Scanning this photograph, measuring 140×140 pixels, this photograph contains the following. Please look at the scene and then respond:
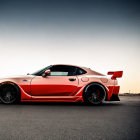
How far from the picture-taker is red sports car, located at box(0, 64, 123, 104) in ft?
26.6

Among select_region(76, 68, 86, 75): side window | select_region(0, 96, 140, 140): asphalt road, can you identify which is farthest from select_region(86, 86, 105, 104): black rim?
select_region(0, 96, 140, 140): asphalt road

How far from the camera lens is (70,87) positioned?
26.8 ft

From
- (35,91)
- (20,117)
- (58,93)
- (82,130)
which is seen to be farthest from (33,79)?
(82,130)

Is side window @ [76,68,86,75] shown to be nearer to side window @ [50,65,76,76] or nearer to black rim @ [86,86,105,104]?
side window @ [50,65,76,76]

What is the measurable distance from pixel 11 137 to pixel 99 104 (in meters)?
4.96

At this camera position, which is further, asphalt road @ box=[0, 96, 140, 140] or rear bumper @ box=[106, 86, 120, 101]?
rear bumper @ box=[106, 86, 120, 101]

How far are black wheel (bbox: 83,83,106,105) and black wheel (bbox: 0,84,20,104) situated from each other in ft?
7.47

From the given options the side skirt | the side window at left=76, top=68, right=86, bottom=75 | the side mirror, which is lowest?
the side skirt

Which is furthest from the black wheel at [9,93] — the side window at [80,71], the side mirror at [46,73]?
the side window at [80,71]

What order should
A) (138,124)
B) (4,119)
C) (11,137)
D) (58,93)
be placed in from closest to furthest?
(11,137) → (138,124) → (4,119) → (58,93)

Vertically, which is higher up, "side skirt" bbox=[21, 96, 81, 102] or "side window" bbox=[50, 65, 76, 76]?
"side window" bbox=[50, 65, 76, 76]

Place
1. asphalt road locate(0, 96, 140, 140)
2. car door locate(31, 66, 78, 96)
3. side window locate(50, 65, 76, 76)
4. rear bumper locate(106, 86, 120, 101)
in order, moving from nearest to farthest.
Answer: asphalt road locate(0, 96, 140, 140), car door locate(31, 66, 78, 96), rear bumper locate(106, 86, 120, 101), side window locate(50, 65, 76, 76)

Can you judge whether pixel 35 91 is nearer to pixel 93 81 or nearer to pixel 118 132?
pixel 93 81

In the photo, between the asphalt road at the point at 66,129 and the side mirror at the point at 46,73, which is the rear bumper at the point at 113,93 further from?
the asphalt road at the point at 66,129
